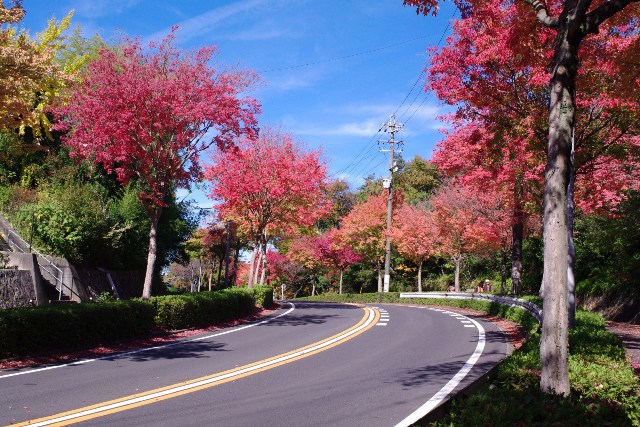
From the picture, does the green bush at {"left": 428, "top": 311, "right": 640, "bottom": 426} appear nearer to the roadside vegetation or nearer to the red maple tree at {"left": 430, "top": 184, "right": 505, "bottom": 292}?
the roadside vegetation

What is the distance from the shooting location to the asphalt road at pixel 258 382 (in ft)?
20.9

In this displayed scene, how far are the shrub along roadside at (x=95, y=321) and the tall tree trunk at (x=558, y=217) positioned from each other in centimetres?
922

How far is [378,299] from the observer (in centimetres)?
3666

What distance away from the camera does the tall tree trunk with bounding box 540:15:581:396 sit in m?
5.40

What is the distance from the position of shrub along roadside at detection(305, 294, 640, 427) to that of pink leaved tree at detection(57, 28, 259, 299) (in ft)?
35.4

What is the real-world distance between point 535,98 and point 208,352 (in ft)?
33.8

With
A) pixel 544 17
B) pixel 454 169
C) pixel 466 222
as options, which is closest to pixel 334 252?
pixel 466 222

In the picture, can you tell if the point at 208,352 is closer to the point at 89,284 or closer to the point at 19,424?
the point at 19,424

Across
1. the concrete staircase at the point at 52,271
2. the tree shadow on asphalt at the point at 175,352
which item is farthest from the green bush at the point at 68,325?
the concrete staircase at the point at 52,271

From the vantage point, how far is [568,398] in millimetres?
4836

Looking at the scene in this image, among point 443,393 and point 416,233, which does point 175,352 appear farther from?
point 416,233

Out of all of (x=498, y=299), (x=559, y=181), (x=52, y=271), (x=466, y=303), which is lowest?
(x=466, y=303)

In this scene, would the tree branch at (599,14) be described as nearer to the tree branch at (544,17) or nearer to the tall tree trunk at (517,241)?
the tree branch at (544,17)

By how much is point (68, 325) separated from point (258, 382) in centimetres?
517
